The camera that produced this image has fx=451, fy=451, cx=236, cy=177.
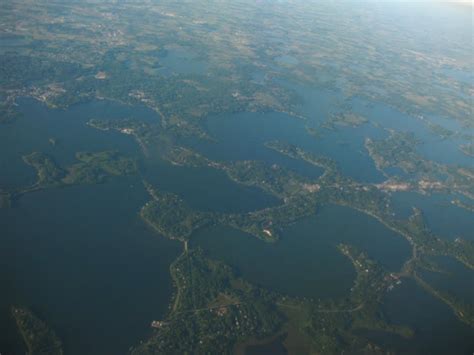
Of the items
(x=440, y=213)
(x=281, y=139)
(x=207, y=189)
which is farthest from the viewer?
(x=281, y=139)

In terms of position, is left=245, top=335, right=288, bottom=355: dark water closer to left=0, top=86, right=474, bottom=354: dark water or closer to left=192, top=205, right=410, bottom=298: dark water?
left=0, top=86, right=474, bottom=354: dark water

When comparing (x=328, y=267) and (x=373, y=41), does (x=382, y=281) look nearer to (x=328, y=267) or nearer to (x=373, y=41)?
(x=328, y=267)

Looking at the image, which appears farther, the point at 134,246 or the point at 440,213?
the point at 440,213

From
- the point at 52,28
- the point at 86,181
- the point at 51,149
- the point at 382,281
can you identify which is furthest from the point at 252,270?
the point at 52,28

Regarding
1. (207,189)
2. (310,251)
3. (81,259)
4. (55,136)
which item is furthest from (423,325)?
(55,136)

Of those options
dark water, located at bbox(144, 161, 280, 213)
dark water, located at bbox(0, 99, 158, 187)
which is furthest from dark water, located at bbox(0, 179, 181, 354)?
dark water, located at bbox(0, 99, 158, 187)

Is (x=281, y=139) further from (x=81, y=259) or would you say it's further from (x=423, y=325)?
(x=81, y=259)
